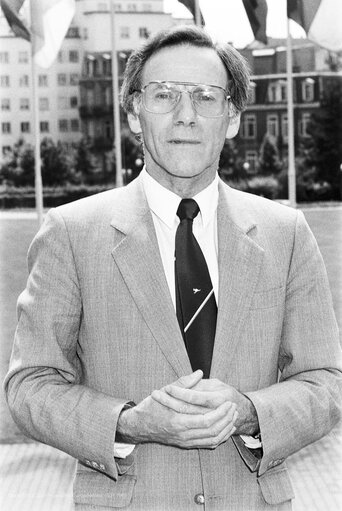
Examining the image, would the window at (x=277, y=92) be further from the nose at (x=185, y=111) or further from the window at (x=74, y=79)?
the nose at (x=185, y=111)

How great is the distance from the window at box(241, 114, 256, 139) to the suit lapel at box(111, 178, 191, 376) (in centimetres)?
2473

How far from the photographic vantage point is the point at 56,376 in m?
1.55

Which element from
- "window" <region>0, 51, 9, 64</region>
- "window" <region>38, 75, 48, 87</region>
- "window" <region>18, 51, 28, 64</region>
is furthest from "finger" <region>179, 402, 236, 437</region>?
"window" <region>38, 75, 48, 87</region>

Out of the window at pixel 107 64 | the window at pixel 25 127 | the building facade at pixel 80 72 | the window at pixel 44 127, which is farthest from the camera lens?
the window at pixel 44 127

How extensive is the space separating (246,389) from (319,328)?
16 centimetres

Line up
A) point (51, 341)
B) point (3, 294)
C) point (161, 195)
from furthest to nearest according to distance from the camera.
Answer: point (3, 294), point (161, 195), point (51, 341)

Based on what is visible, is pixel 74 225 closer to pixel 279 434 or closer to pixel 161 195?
pixel 161 195

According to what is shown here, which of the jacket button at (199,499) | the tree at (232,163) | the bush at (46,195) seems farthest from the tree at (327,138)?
the jacket button at (199,499)

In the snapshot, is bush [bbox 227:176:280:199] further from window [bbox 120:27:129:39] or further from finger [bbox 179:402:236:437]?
finger [bbox 179:402:236:437]

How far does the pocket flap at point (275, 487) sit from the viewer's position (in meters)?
1.59

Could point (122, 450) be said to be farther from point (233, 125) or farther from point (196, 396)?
point (233, 125)

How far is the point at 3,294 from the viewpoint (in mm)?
18188

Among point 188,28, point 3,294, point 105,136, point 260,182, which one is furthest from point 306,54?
point 188,28

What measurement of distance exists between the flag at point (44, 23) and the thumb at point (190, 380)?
36.5 ft
